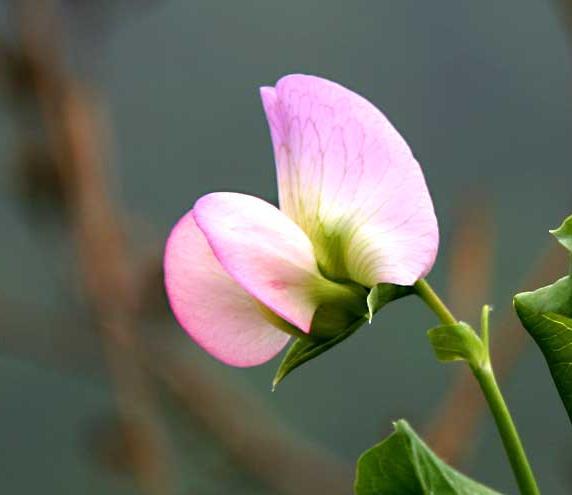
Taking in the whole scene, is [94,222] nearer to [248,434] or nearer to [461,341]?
[248,434]

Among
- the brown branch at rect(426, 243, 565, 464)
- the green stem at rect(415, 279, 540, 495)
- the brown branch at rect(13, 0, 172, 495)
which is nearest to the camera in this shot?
the green stem at rect(415, 279, 540, 495)

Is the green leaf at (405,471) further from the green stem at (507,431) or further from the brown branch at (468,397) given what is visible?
the brown branch at (468,397)

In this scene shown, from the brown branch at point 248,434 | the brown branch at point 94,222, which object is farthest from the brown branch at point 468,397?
the brown branch at point 94,222

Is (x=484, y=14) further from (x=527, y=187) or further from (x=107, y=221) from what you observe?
(x=107, y=221)

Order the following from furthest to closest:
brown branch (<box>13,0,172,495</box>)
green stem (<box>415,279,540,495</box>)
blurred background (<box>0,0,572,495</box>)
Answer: blurred background (<box>0,0,572,495</box>), brown branch (<box>13,0,172,495</box>), green stem (<box>415,279,540,495</box>)

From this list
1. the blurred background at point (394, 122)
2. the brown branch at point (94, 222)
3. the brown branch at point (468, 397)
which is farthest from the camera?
the blurred background at point (394, 122)

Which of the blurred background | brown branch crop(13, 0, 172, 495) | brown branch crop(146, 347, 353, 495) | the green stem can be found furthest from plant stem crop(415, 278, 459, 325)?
the blurred background

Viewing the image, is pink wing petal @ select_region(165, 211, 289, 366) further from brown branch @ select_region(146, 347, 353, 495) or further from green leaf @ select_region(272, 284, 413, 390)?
brown branch @ select_region(146, 347, 353, 495)

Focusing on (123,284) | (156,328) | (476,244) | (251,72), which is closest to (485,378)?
(476,244)
